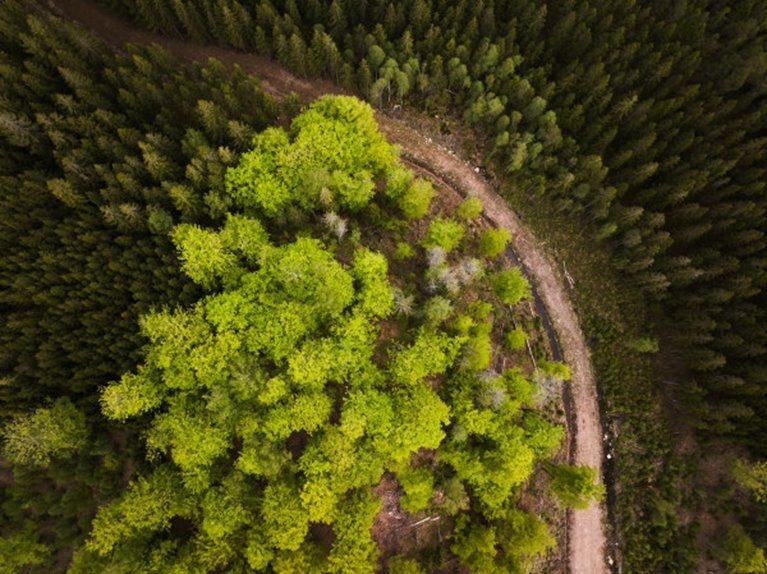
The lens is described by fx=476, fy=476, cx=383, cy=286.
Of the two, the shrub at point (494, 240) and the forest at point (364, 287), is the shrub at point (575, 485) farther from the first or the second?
the shrub at point (494, 240)

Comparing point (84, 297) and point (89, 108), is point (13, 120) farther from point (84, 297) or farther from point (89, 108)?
point (84, 297)

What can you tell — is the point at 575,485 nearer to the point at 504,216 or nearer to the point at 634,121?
the point at 504,216

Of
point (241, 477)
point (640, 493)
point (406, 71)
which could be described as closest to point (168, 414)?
point (241, 477)

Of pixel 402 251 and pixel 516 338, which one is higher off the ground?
pixel 402 251

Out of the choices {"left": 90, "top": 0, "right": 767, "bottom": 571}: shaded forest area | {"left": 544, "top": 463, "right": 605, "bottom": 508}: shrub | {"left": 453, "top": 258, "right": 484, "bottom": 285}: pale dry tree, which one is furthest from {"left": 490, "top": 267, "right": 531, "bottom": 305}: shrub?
{"left": 544, "top": 463, "right": 605, "bottom": 508}: shrub

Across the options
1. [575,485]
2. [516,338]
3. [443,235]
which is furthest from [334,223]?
[575,485]

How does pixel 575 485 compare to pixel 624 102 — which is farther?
pixel 624 102
